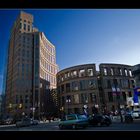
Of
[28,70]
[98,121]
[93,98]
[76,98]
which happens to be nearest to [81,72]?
[76,98]

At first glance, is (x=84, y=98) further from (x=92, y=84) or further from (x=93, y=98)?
(x=92, y=84)

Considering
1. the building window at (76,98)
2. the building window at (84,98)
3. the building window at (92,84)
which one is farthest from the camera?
the building window at (76,98)

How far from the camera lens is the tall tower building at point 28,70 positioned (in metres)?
64.3

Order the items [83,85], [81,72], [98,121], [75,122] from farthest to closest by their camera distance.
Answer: [81,72] → [83,85] → [98,121] → [75,122]

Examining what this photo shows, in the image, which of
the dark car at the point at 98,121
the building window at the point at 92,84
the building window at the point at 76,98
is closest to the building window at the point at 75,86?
the building window at the point at 76,98

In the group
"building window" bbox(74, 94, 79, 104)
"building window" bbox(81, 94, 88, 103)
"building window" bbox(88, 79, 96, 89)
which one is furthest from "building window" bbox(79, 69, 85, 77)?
"building window" bbox(74, 94, 79, 104)

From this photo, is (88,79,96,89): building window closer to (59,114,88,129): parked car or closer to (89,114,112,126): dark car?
(89,114,112,126): dark car

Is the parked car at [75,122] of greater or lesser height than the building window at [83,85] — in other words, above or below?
below

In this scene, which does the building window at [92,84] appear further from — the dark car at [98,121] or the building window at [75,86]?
the dark car at [98,121]

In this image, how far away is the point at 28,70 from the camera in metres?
69.8

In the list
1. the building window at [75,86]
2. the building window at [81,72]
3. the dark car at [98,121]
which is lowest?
the dark car at [98,121]
